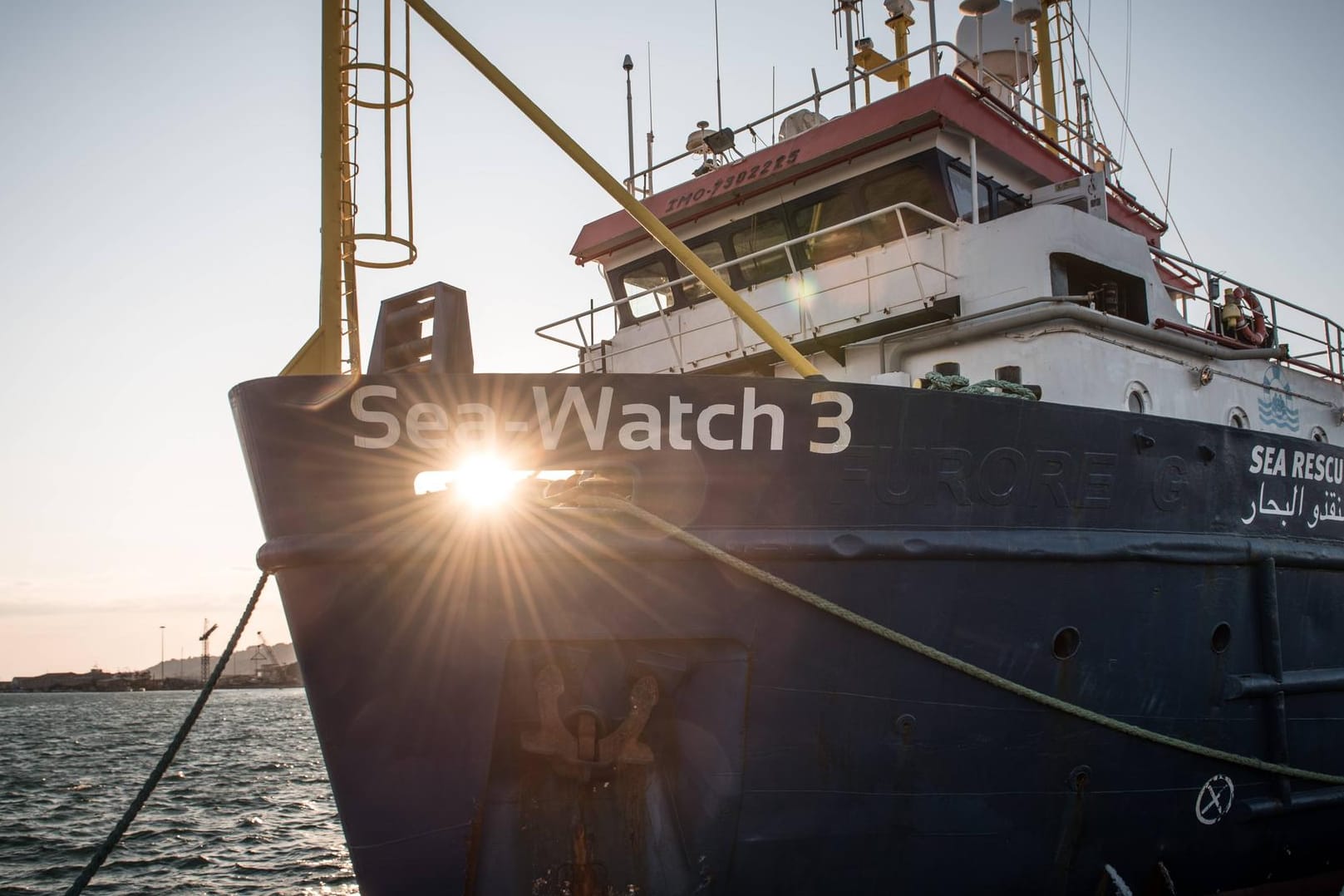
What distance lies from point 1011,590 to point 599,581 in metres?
1.86

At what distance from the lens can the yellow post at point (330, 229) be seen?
4.84 meters

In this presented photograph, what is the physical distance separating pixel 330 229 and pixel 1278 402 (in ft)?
22.7

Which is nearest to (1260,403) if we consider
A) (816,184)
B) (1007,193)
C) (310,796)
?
(1007,193)

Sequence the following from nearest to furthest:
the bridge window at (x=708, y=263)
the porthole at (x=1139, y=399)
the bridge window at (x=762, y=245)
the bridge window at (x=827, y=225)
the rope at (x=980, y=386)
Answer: the rope at (x=980, y=386)
the porthole at (x=1139, y=399)
the bridge window at (x=827, y=225)
the bridge window at (x=762, y=245)
the bridge window at (x=708, y=263)

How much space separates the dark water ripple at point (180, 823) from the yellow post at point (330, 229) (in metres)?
6.66

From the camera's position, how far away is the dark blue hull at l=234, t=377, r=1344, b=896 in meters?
4.23

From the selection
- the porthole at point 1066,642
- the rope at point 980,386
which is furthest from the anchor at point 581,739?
the rope at point 980,386

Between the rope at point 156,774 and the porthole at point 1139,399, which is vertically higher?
the porthole at point 1139,399

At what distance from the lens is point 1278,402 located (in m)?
7.99

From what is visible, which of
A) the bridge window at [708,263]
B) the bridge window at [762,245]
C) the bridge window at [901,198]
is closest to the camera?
the bridge window at [901,198]

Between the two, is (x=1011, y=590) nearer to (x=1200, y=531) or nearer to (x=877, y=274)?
(x=1200, y=531)

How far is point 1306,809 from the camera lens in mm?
5957

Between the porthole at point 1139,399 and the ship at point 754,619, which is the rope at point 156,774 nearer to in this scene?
the ship at point 754,619

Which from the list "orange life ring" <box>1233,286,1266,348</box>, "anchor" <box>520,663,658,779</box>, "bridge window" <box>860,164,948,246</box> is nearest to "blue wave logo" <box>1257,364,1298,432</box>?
"orange life ring" <box>1233,286,1266,348</box>
